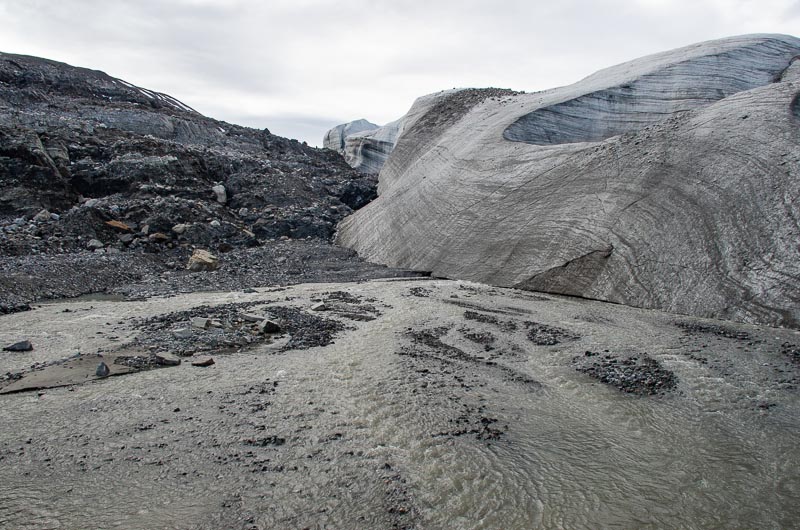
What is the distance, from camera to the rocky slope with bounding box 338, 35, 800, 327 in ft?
16.3

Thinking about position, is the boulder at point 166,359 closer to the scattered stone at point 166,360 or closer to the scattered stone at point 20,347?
the scattered stone at point 166,360

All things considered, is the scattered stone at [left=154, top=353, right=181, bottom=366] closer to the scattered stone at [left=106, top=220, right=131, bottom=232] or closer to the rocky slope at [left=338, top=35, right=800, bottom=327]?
the rocky slope at [left=338, top=35, right=800, bottom=327]

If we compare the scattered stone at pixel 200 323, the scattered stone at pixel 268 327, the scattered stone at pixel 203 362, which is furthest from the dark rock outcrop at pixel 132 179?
the scattered stone at pixel 203 362

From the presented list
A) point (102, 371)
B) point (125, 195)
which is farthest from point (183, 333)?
point (125, 195)

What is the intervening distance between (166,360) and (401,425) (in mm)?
1969

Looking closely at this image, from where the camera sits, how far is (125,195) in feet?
35.3

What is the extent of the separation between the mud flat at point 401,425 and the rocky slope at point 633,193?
675 mm

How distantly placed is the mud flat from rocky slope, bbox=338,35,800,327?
67cm

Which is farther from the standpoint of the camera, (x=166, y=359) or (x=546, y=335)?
(x=546, y=335)

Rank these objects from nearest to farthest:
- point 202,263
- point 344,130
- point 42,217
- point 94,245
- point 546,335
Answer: point 546,335, point 202,263, point 94,245, point 42,217, point 344,130

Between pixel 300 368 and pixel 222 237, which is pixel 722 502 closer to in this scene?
pixel 300 368

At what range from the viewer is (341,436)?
264 cm

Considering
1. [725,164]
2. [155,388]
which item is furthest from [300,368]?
[725,164]

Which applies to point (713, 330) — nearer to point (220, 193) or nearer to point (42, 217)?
point (42, 217)
